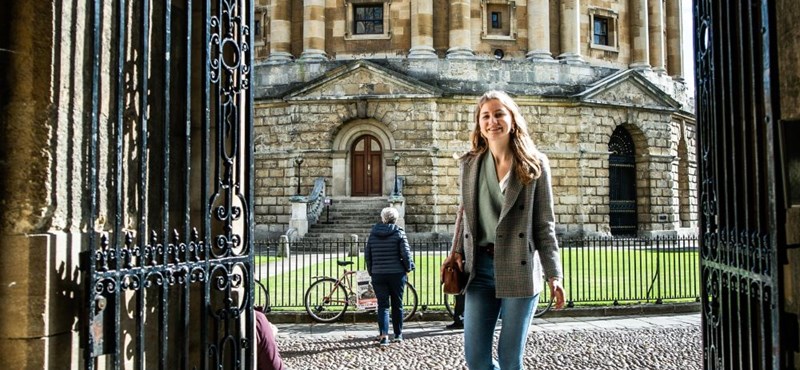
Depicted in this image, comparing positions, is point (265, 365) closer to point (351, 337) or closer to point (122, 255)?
point (122, 255)

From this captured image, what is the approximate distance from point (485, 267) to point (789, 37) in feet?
6.45

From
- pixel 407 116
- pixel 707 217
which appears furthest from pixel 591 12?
pixel 707 217

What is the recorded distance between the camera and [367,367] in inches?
311

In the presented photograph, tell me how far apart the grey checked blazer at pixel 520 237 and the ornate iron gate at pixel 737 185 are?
40.0 inches

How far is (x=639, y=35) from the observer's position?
33.1 meters

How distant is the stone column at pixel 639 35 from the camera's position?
3291 cm

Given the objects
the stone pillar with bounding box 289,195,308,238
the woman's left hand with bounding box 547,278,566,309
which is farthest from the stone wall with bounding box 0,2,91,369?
the stone pillar with bounding box 289,195,308,238

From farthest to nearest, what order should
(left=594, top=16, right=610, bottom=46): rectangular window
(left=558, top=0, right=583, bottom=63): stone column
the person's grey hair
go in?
(left=594, top=16, right=610, bottom=46): rectangular window
(left=558, top=0, right=583, bottom=63): stone column
the person's grey hair

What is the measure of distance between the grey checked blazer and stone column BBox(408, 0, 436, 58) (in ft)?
83.6

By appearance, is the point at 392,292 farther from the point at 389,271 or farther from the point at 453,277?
the point at 453,277

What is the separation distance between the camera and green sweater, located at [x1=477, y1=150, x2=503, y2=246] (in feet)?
13.8

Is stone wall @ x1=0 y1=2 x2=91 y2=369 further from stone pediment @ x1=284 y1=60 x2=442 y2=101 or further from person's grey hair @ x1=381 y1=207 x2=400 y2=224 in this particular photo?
stone pediment @ x1=284 y1=60 x2=442 y2=101

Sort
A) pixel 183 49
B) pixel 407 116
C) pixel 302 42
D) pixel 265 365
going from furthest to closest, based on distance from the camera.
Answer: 1. pixel 302 42
2. pixel 407 116
3. pixel 265 365
4. pixel 183 49

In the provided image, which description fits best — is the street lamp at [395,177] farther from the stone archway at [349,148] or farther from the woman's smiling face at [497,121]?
the woman's smiling face at [497,121]
